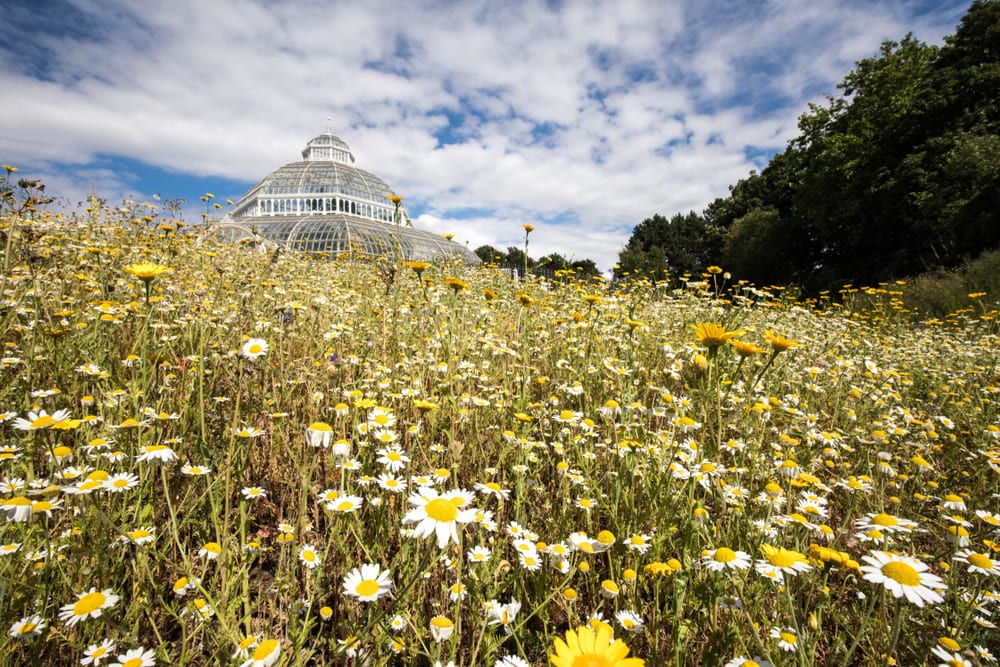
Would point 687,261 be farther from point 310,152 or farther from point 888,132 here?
point 310,152

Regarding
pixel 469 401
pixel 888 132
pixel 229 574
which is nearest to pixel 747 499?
pixel 469 401

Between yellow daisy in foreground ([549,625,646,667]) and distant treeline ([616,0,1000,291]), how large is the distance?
1223 centimetres

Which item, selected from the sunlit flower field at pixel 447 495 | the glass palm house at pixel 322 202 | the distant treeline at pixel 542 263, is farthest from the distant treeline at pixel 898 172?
the glass palm house at pixel 322 202

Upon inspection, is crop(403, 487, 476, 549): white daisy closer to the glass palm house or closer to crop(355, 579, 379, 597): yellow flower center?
crop(355, 579, 379, 597): yellow flower center

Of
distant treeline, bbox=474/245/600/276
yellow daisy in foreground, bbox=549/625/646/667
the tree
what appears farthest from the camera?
the tree

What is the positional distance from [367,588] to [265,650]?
234 mm

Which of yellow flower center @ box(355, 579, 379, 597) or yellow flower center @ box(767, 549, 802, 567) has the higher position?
yellow flower center @ box(767, 549, 802, 567)

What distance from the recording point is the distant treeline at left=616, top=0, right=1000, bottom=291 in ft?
47.9

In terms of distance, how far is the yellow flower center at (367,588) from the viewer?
971mm

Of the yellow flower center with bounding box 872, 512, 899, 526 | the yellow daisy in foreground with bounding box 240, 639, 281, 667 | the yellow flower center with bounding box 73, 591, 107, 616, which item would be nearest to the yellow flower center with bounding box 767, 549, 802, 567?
the yellow flower center with bounding box 872, 512, 899, 526

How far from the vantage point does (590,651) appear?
0.80 m

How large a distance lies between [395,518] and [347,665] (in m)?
0.50

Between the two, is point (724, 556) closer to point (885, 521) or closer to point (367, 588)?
point (885, 521)

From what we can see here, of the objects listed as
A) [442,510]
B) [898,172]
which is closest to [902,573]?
[442,510]
